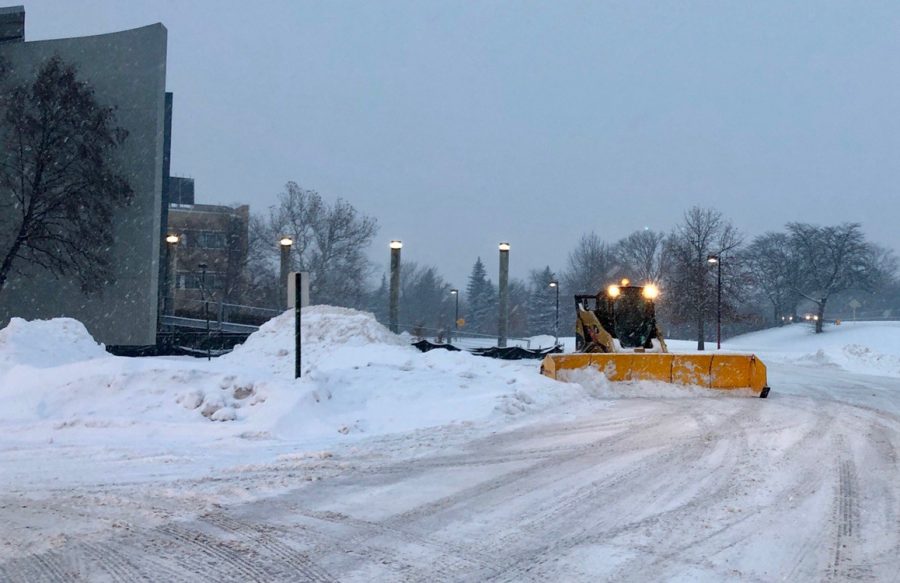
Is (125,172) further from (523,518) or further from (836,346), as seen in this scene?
(836,346)

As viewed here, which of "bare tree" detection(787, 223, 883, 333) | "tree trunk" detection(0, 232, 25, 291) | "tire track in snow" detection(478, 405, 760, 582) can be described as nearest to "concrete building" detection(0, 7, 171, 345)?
"tree trunk" detection(0, 232, 25, 291)

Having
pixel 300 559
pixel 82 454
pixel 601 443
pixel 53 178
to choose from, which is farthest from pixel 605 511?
pixel 53 178

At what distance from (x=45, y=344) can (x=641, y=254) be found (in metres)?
71.7

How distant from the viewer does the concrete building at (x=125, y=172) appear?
31031 mm

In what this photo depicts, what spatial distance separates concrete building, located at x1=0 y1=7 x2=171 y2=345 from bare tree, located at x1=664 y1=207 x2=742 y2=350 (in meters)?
29.1

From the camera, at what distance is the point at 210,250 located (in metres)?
60.9

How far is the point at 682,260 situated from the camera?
156ft

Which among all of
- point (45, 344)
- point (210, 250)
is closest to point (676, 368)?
point (45, 344)

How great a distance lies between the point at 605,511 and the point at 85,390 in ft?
27.2

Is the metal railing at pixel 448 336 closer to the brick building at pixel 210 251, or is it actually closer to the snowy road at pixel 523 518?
the brick building at pixel 210 251

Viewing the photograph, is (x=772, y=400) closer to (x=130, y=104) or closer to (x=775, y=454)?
(x=775, y=454)

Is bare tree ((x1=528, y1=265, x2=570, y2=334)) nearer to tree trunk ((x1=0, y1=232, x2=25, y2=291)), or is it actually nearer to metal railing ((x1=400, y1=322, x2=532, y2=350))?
metal railing ((x1=400, y1=322, x2=532, y2=350))

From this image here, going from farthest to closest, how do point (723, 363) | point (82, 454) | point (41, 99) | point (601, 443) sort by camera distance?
1. point (41, 99)
2. point (723, 363)
3. point (601, 443)
4. point (82, 454)

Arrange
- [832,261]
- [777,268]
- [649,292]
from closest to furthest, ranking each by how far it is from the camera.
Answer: [649,292]
[832,261]
[777,268]
